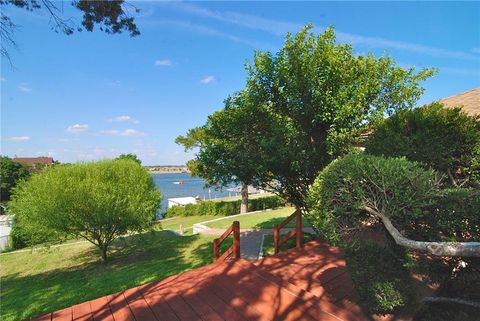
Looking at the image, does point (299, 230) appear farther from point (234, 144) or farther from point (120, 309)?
point (120, 309)

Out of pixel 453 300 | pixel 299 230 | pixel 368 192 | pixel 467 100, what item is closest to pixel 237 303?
pixel 368 192

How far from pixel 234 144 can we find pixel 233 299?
16.6 ft

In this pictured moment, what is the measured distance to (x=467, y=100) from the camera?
448 inches

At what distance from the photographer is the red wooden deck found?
16.4 ft

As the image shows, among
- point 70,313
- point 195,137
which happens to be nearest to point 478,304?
point 70,313

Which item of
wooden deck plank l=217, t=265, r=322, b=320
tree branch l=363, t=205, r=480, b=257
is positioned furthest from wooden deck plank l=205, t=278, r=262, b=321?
tree branch l=363, t=205, r=480, b=257

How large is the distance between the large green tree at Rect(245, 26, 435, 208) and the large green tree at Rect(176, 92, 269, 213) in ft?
0.57

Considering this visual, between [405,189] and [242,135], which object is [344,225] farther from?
[242,135]

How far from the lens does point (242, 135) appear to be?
31.2ft

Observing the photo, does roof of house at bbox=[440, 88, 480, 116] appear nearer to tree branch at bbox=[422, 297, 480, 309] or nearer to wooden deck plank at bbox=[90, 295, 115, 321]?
tree branch at bbox=[422, 297, 480, 309]

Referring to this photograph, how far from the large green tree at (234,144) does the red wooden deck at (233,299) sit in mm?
3289

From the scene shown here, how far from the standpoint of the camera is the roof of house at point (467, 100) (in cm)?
1018

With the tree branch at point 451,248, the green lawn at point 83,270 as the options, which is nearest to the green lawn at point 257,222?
the green lawn at point 83,270

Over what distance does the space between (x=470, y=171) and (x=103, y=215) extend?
35.9 feet
